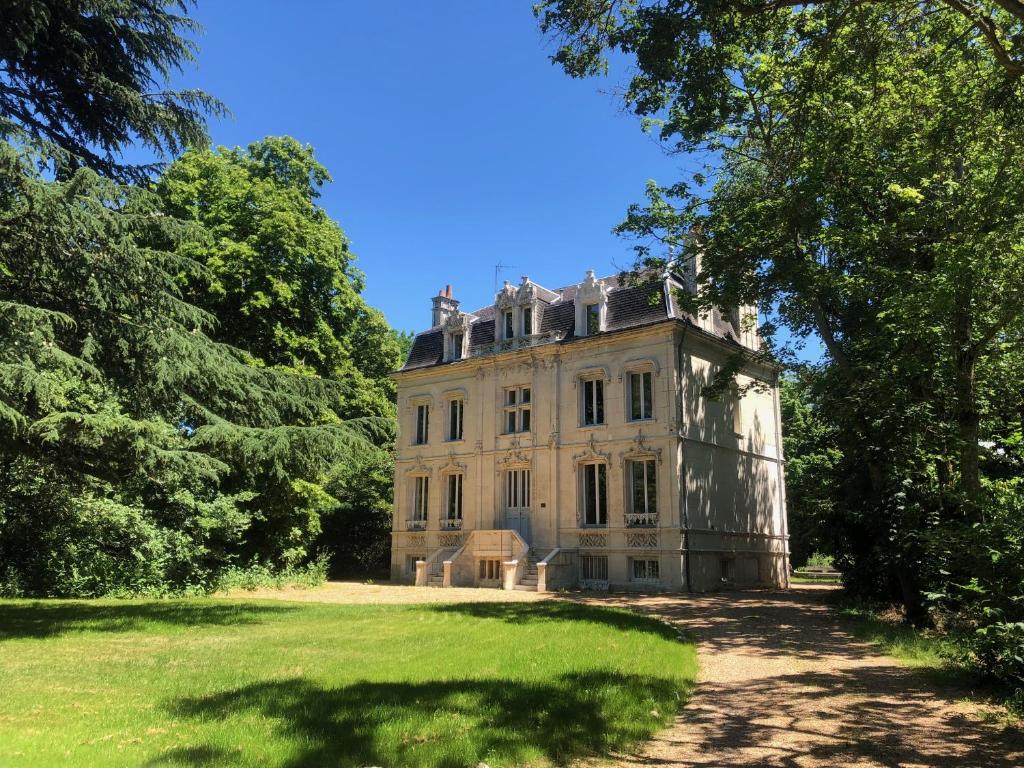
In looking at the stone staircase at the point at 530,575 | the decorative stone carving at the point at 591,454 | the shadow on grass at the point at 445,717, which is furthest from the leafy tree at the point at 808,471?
the shadow on grass at the point at 445,717

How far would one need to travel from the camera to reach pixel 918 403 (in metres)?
13.7

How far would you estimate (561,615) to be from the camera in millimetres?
14164

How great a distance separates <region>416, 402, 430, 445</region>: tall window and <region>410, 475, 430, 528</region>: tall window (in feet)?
5.22

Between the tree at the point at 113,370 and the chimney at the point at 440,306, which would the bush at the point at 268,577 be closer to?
the tree at the point at 113,370

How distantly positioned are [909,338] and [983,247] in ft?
9.46

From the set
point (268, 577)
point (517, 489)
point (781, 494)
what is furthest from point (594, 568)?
point (268, 577)

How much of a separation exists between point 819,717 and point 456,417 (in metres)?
24.0

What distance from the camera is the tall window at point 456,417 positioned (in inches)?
1169

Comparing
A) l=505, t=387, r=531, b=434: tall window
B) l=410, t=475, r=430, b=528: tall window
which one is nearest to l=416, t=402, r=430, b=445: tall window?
l=410, t=475, r=430, b=528: tall window

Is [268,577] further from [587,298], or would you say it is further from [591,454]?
[587,298]

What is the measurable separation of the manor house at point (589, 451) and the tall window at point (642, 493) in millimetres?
49

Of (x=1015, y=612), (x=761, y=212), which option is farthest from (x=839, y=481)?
(x=1015, y=612)

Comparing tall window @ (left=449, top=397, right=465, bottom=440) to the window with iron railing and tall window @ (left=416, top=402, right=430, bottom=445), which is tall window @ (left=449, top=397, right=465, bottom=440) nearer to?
tall window @ (left=416, top=402, right=430, bottom=445)

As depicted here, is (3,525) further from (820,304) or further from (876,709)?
(820,304)
